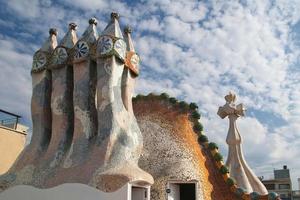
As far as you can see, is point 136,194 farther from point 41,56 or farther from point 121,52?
point 41,56

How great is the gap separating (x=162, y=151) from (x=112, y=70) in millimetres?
3583

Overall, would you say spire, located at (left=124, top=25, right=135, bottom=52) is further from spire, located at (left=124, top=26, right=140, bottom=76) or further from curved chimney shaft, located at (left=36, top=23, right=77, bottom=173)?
curved chimney shaft, located at (left=36, top=23, right=77, bottom=173)

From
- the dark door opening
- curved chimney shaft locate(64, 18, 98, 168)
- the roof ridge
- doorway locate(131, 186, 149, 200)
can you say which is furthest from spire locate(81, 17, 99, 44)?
the dark door opening

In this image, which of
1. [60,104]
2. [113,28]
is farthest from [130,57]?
[60,104]

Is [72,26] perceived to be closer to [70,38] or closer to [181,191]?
[70,38]

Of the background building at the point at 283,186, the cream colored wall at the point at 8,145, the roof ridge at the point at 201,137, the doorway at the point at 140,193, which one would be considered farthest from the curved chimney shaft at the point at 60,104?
the background building at the point at 283,186

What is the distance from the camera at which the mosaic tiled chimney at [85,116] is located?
446 inches

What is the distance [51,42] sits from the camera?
14867mm

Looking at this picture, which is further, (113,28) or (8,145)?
(8,145)

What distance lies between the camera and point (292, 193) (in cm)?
5166

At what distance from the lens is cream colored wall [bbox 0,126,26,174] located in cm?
2130

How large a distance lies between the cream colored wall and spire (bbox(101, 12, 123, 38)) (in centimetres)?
1148

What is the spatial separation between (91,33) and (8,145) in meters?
11.6

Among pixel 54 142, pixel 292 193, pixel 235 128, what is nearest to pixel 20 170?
pixel 54 142
